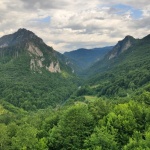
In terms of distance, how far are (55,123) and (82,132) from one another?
17.8 m

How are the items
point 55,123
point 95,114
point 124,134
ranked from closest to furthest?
1. point 124,134
2. point 95,114
3. point 55,123

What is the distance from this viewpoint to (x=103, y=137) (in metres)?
69.3

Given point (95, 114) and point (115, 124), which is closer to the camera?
point (115, 124)

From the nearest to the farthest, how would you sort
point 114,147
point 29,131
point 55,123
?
point 114,147, point 29,131, point 55,123

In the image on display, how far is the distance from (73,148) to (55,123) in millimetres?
20026

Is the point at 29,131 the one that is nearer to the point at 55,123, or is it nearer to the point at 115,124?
the point at 55,123

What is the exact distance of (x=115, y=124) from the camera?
252 ft

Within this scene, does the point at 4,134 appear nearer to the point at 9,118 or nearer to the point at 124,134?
the point at 124,134

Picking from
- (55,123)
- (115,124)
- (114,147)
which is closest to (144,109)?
(115,124)

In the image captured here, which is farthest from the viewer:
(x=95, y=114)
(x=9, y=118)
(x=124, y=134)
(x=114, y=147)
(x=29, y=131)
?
(x=9, y=118)

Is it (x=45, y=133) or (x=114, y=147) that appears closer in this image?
(x=114, y=147)

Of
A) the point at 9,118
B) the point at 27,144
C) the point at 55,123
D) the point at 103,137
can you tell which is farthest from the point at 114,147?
the point at 9,118

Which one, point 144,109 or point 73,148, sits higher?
point 144,109

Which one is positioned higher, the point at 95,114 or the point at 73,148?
the point at 95,114
